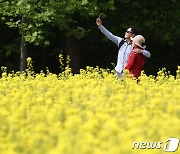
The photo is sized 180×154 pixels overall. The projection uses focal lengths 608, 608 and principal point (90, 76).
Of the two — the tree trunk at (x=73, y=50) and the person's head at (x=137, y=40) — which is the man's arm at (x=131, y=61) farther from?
the tree trunk at (x=73, y=50)

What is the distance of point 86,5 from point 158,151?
9.43 metres

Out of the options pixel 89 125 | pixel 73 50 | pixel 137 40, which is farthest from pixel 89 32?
pixel 89 125

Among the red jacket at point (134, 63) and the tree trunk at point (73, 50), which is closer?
the red jacket at point (134, 63)

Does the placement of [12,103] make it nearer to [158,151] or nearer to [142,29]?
[158,151]

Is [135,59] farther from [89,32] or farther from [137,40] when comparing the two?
[89,32]

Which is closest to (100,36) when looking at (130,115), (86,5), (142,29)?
(142,29)

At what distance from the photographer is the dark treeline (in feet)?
43.7

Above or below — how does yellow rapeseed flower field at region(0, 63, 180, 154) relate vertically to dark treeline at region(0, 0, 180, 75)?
below

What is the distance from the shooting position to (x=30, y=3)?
42.8 ft

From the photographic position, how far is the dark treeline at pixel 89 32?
1330cm

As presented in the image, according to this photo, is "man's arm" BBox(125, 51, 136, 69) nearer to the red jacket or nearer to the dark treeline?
the red jacket

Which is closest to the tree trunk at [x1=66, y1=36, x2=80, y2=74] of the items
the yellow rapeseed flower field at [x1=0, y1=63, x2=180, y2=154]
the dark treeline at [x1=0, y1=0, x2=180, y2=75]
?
the dark treeline at [x1=0, y1=0, x2=180, y2=75]

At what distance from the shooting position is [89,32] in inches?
628

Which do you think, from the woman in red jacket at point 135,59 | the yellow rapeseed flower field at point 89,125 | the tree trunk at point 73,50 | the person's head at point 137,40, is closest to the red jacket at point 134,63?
the woman in red jacket at point 135,59
